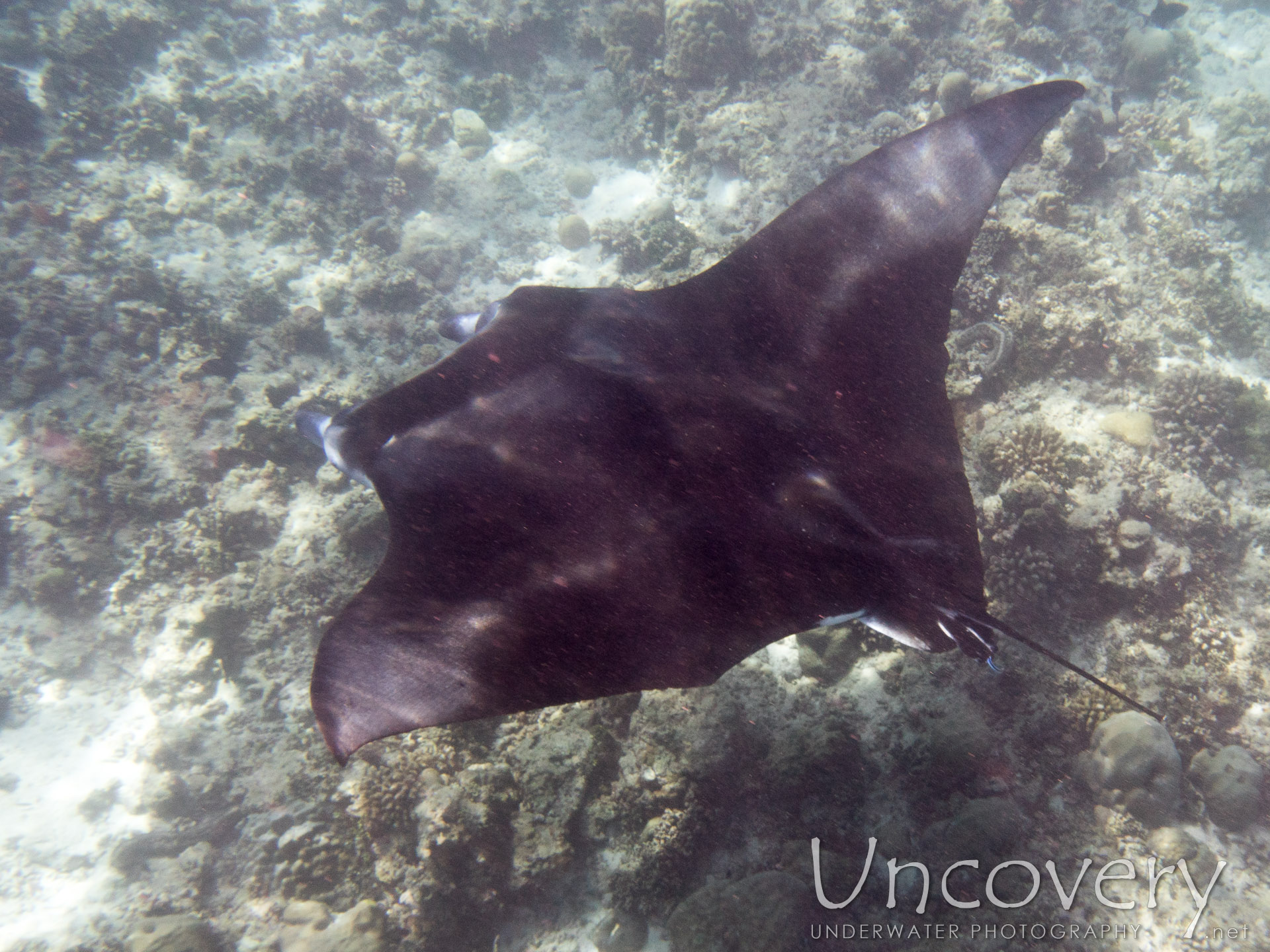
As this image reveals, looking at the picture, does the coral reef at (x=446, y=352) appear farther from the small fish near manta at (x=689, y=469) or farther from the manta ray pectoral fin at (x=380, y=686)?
the manta ray pectoral fin at (x=380, y=686)

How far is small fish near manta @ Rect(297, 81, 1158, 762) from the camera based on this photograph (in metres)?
2.29

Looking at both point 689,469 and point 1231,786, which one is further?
point 1231,786

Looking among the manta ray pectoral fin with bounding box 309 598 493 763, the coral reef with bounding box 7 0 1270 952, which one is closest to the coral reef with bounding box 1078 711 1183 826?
the coral reef with bounding box 7 0 1270 952

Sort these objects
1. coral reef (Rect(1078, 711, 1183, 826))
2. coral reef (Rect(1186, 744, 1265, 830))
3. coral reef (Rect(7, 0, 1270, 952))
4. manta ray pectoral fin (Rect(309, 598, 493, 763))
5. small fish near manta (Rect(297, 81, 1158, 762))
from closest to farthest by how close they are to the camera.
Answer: manta ray pectoral fin (Rect(309, 598, 493, 763)), small fish near manta (Rect(297, 81, 1158, 762)), coral reef (Rect(1078, 711, 1183, 826)), coral reef (Rect(1186, 744, 1265, 830)), coral reef (Rect(7, 0, 1270, 952))

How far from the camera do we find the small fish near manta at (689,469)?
229cm

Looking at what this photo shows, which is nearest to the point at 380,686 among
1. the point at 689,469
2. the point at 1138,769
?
the point at 689,469

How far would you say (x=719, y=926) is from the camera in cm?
362

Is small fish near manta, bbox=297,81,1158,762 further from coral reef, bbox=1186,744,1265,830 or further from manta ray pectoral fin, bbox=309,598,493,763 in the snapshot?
coral reef, bbox=1186,744,1265,830

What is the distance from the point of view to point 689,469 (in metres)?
2.64

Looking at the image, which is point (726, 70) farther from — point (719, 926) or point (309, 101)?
point (719, 926)

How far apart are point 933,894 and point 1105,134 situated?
11.1 meters

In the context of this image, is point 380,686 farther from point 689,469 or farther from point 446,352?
point 446,352

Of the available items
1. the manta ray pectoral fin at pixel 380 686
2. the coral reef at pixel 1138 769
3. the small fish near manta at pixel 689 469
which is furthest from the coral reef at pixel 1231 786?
the manta ray pectoral fin at pixel 380 686

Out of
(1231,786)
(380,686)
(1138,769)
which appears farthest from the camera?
(1231,786)
